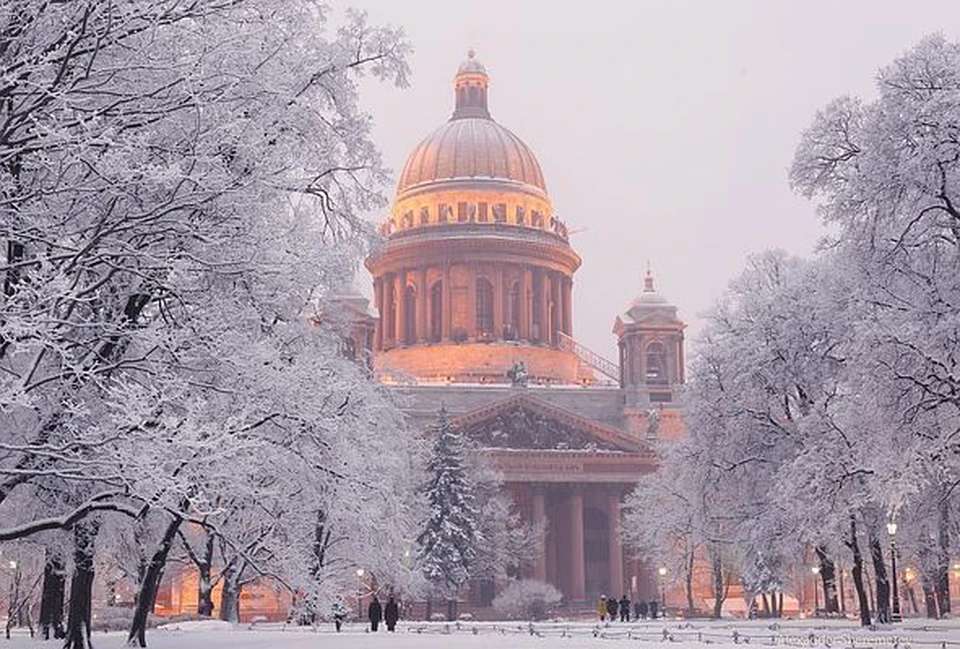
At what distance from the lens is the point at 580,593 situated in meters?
83.9

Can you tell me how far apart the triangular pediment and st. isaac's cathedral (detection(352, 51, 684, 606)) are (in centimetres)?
8

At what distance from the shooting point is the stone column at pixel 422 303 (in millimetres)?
105750

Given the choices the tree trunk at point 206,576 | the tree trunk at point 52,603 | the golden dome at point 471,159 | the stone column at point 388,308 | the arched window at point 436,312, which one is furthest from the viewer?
the golden dome at point 471,159

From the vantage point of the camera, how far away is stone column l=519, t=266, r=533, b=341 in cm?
10612

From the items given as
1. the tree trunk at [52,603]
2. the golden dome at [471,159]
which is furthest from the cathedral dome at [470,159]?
the tree trunk at [52,603]

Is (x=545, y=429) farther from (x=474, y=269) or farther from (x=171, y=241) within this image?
(x=171, y=241)

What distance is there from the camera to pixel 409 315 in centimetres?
10781

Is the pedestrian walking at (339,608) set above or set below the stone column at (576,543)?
below

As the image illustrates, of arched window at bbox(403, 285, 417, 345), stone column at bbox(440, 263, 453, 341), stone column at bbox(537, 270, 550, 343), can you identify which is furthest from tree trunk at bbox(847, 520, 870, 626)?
arched window at bbox(403, 285, 417, 345)

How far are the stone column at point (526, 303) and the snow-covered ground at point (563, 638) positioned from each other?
6219 centimetres

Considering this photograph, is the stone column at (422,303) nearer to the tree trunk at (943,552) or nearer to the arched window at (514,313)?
the arched window at (514,313)

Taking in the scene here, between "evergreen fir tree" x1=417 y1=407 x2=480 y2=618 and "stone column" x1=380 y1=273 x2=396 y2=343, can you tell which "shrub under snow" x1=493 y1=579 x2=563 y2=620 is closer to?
"evergreen fir tree" x1=417 y1=407 x2=480 y2=618

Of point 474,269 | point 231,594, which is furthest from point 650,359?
point 231,594

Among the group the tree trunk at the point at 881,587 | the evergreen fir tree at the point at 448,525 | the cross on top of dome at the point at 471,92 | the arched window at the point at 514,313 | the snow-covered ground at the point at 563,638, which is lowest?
the snow-covered ground at the point at 563,638
